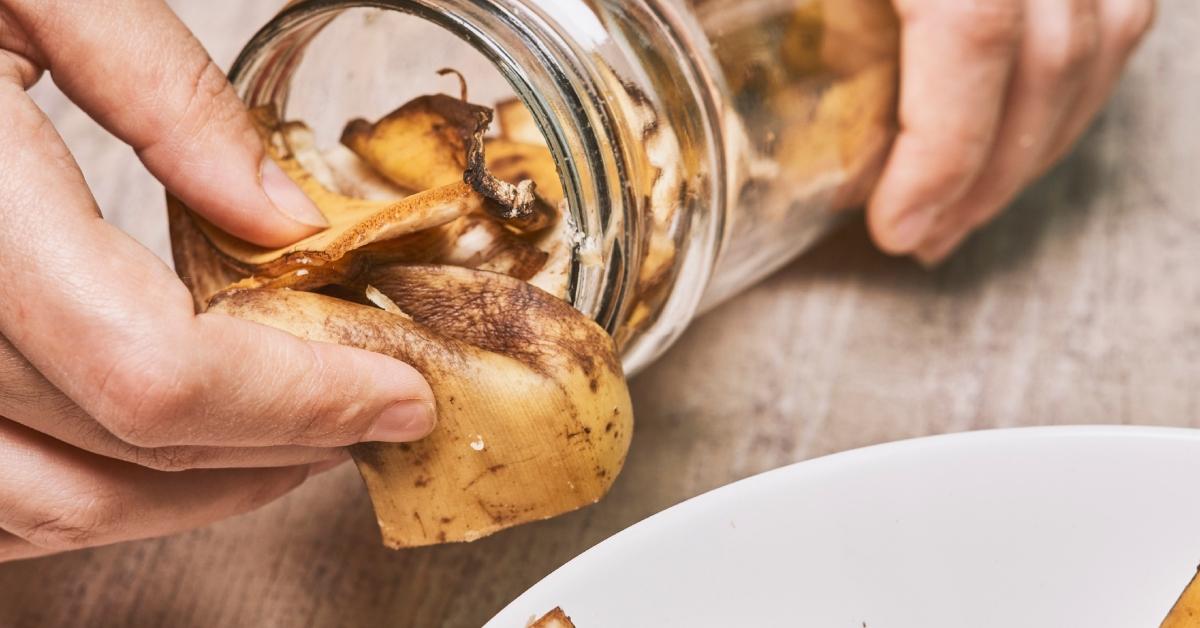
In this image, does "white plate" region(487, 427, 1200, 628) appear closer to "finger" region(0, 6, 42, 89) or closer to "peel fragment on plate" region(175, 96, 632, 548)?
"peel fragment on plate" region(175, 96, 632, 548)

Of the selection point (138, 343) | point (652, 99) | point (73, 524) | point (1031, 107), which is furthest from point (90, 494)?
point (1031, 107)

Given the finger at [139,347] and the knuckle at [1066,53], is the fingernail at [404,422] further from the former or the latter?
the knuckle at [1066,53]

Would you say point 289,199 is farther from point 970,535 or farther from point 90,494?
point 970,535

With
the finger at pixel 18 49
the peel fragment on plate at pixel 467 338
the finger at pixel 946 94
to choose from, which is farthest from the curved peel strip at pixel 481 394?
the finger at pixel 946 94

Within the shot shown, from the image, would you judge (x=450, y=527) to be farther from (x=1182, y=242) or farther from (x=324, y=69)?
(x=1182, y=242)

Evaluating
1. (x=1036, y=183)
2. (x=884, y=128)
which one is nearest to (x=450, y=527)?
(x=884, y=128)

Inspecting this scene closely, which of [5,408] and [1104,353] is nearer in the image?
[5,408]
